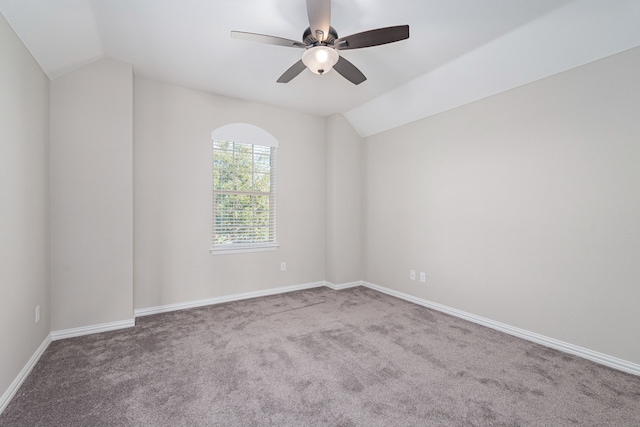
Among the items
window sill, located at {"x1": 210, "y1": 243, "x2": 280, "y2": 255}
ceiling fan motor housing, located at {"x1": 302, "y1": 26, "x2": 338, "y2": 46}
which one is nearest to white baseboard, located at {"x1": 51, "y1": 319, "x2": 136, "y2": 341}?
window sill, located at {"x1": 210, "y1": 243, "x2": 280, "y2": 255}

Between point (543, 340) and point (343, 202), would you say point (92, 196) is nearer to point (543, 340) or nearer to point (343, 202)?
point (343, 202)

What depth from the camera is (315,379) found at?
210 centimetres

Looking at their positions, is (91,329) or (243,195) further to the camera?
(243,195)

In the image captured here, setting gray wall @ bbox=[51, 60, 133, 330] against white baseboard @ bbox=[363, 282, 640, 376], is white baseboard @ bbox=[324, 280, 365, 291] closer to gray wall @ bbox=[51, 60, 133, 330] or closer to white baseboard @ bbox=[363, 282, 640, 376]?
white baseboard @ bbox=[363, 282, 640, 376]

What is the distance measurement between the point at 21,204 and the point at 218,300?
7.23 ft

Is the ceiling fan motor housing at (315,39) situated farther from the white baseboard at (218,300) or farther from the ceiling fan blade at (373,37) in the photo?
the white baseboard at (218,300)

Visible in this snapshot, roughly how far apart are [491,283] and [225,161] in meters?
3.42

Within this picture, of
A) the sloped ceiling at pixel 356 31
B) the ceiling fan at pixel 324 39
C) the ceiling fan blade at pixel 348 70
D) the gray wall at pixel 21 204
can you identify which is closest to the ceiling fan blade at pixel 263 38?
the ceiling fan at pixel 324 39

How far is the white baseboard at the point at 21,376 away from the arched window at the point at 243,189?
1.74 metres

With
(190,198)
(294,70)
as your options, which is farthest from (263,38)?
(190,198)

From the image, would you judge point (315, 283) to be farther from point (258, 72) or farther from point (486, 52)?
point (486, 52)

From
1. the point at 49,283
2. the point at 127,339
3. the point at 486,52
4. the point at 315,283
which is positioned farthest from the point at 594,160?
the point at 49,283

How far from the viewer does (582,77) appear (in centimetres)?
243

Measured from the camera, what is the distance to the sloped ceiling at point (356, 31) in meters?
2.12
